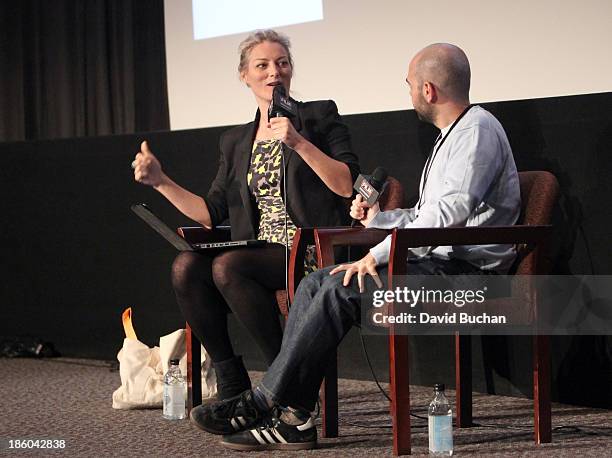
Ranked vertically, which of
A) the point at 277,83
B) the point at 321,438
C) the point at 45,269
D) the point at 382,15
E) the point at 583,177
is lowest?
the point at 321,438

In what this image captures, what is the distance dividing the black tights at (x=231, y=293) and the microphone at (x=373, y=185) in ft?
1.14

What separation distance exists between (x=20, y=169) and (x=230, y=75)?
1.10m

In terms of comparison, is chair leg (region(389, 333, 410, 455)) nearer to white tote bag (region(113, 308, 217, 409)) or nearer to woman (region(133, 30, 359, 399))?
woman (region(133, 30, 359, 399))

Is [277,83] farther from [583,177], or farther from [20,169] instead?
[20,169]

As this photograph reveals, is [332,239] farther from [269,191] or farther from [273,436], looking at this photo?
[273,436]

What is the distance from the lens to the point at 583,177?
10.0 feet

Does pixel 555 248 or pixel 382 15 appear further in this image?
pixel 382 15

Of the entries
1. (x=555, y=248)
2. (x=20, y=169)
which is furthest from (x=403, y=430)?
(x=20, y=169)

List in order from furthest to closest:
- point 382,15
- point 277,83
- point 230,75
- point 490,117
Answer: point 230,75, point 382,15, point 277,83, point 490,117

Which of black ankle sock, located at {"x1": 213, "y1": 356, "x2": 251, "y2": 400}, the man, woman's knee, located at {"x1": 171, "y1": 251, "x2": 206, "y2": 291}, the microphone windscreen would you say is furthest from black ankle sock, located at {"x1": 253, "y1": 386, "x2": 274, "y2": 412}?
the microphone windscreen

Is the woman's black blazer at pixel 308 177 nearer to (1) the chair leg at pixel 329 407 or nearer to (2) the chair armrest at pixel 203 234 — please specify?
(2) the chair armrest at pixel 203 234

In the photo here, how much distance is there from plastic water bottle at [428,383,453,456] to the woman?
1.78ft

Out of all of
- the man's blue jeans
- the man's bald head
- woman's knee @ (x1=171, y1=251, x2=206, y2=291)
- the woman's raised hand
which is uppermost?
the man's bald head

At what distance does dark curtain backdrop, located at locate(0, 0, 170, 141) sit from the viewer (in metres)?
5.21
